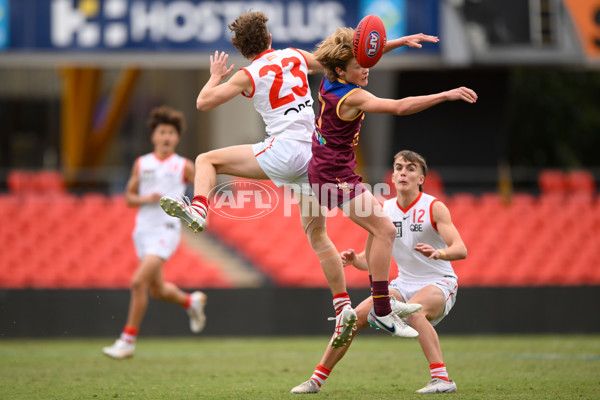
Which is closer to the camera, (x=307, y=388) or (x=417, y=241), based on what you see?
(x=307, y=388)

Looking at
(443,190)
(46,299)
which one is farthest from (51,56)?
(443,190)

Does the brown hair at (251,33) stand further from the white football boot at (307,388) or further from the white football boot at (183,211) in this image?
the white football boot at (307,388)

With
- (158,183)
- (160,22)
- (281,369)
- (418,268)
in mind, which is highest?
(160,22)

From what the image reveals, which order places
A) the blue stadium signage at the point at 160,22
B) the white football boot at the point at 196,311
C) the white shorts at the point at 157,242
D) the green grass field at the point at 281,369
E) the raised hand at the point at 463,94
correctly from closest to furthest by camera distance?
the raised hand at the point at 463,94
the green grass field at the point at 281,369
the white shorts at the point at 157,242
the white football boot at the point at 196,311
the blue stadium signage at the point at 160,22

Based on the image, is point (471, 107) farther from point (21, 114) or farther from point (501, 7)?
point (21, 114)

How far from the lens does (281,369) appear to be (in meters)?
8.10

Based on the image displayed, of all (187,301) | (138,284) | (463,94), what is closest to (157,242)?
(138,284)

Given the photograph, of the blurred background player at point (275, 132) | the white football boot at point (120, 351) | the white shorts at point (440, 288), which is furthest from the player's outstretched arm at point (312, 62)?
the white football boot at point (120, 351)

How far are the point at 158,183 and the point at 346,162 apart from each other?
3.66 metres

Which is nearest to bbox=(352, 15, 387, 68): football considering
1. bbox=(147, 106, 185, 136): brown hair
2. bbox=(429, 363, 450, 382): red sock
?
bbox=(429, 363, 450, 382): red sock

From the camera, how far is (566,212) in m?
14.1

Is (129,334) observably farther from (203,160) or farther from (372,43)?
(372,43)

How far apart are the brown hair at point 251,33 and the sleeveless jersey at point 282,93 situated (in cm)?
7

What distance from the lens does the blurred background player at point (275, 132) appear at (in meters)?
5.98
